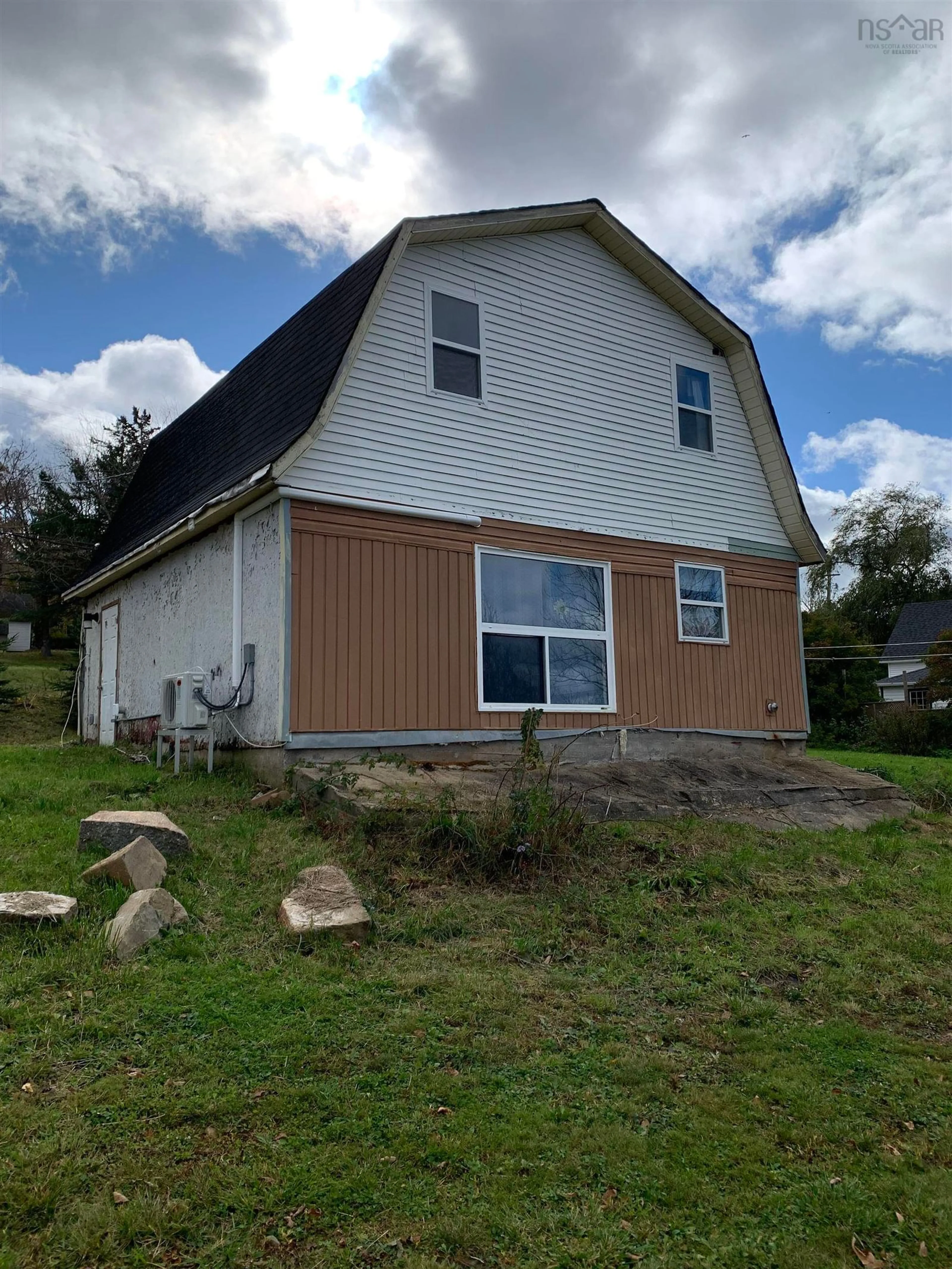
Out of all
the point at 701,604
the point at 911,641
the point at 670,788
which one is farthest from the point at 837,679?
the point at 670,788

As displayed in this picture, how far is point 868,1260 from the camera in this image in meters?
2.65

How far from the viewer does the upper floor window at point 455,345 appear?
944 cm

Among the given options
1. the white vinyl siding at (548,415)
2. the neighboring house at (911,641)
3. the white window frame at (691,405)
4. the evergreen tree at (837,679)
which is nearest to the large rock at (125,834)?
the white vinyl siding at (548,415)

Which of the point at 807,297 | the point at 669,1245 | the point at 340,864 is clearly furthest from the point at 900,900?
the point at 807,297

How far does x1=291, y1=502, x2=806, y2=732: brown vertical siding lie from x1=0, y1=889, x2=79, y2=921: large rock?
11.3ft

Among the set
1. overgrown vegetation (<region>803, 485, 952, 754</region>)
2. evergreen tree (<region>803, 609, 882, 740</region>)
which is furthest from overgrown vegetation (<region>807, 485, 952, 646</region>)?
evergreen tree (<region>803, 609, 882, 740</region>)

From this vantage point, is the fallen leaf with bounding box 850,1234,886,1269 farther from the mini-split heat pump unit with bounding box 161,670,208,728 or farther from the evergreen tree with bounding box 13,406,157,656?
the evergreen tree with bounding box 13,406,157,656

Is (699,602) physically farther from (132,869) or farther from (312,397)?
(132,869)

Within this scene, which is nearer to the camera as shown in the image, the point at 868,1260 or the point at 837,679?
the point at 868,1260

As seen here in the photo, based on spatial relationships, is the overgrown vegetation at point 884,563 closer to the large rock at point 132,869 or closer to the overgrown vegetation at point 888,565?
the overgrown vegetation at point 888,565

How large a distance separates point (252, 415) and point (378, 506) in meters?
2.95

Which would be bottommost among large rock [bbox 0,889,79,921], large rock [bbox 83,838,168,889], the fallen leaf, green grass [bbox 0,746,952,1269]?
the fallen leaf

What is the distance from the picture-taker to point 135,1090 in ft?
10.6

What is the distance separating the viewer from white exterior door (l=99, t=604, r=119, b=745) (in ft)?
43.3
